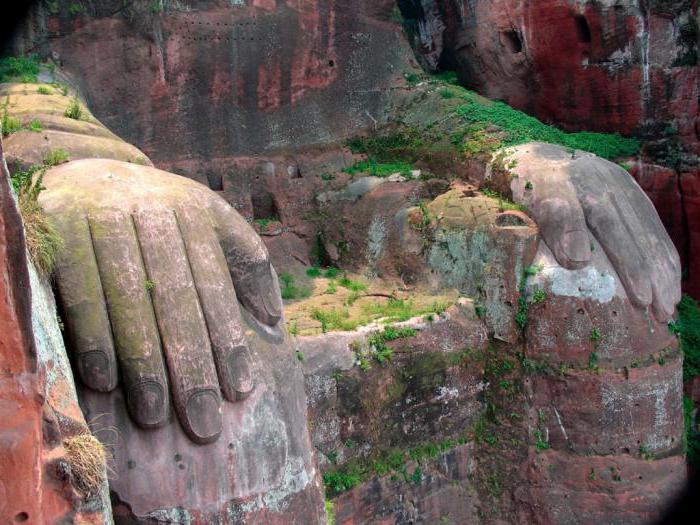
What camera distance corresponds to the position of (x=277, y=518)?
7039 mm

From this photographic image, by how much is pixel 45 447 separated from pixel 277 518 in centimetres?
297

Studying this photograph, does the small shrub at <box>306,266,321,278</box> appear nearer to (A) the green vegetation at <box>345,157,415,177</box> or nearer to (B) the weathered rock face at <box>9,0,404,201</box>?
(B) the weathered rock face at <box>9,0,404,201</box>

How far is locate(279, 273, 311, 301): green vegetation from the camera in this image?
12180 mm

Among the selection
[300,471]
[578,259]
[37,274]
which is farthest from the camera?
[578,259]

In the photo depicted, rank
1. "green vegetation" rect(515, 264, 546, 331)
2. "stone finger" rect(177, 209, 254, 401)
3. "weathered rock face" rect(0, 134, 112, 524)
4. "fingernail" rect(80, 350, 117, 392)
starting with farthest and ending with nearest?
"green vegetation" rect(515, 264, 546, 331) → "stone finger" rect(177, 209, 254, 401) → "fingernail" rect(80, 350, 117, 392) → "weathered rock face" rect(0, 134, 112, 524)

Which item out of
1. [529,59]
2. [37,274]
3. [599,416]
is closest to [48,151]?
[37,274]

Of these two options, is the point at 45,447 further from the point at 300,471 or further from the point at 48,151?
the point at 48,151

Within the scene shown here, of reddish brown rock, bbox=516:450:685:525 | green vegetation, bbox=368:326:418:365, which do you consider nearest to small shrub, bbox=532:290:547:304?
green vegetation, bbox=368:326:418:365

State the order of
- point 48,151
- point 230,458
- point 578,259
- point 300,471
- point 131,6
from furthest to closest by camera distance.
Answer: point 131,6 < point 578,259 < point 48,151 < point 300,471 < point 230,458

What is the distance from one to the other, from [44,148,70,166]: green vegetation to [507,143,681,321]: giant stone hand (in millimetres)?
7078

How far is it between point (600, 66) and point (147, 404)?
1252 cm

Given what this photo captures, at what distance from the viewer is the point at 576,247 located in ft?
38.0

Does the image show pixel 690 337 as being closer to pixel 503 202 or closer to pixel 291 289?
pixel 503 202

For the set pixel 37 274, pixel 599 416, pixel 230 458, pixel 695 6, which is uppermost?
pixel 695 6
